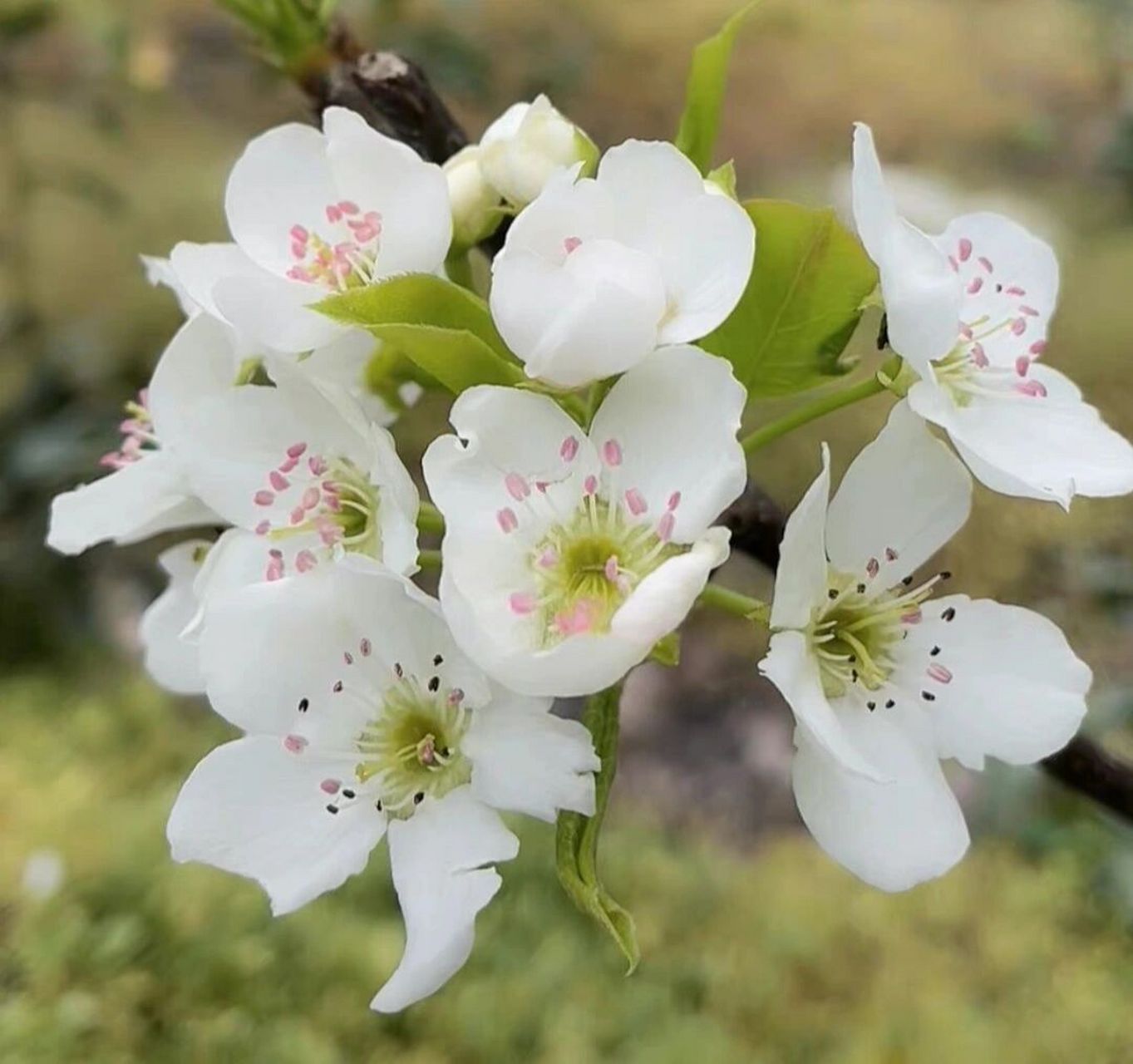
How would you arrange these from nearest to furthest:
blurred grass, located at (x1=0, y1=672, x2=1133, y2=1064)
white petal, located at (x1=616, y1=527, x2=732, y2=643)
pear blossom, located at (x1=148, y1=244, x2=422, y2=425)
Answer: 1. white petal, located at (x1=616, y1=527, x2=732, y2=643)
2. pear blossom, located at (x1=148, y1=244, x2=422, y2=425)
3. blurred grass, located at (x1=0, y1=672, x2=1133, y2=1064)

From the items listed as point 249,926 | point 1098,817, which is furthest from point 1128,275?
point 249,926

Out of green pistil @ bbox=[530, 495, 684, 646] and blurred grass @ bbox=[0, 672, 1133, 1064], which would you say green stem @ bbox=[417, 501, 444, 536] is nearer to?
green pistil @ bbox=[530, 495, 684, 646]

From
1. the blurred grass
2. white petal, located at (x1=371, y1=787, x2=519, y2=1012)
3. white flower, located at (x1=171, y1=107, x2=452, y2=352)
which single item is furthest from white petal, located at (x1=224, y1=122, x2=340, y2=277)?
the blurred grass

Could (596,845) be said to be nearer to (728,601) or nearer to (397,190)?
(728,601)

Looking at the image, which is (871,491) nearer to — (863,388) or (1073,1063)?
(863,388)

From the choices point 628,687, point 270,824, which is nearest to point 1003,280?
point 270,824

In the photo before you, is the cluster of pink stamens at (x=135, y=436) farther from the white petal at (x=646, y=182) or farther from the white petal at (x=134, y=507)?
the white petal at (x=646, y=182)

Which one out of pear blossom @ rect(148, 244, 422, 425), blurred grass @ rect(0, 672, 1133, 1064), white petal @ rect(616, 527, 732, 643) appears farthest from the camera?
blurred grass @ rect(0, 672, 1133, 1064)
